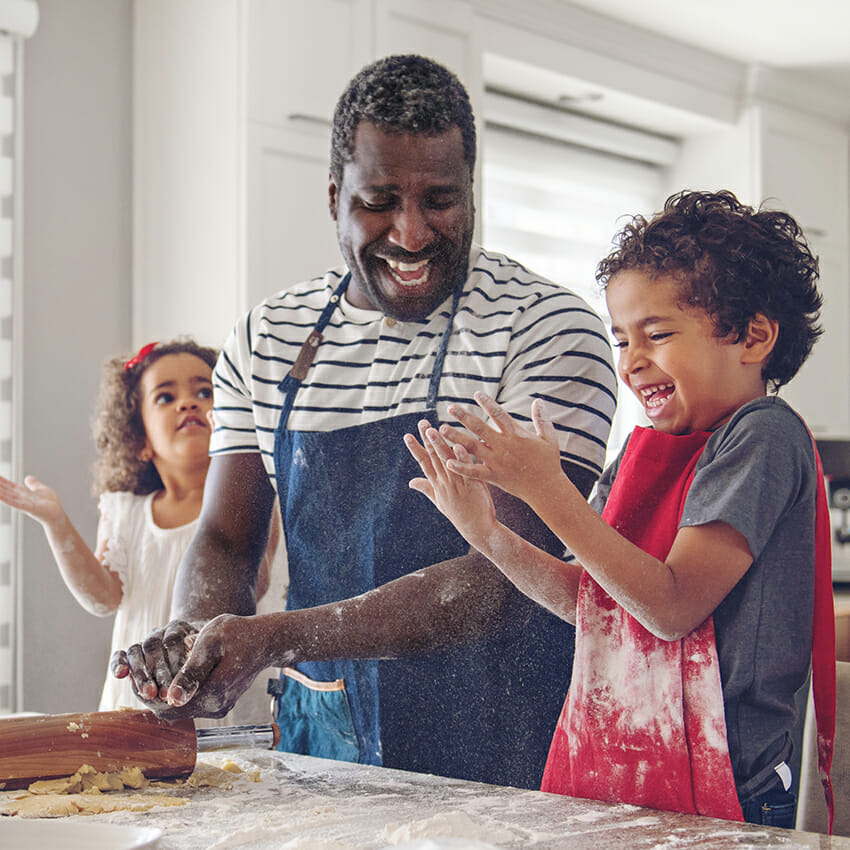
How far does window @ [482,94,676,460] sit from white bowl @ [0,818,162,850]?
1807 millimetres

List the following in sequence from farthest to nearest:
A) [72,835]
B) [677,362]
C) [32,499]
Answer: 1. [32,499]
2. [677,362]
3. [72,835]

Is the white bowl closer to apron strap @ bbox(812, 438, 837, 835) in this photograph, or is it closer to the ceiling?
apron strap @ bbox(812, 438, 837, 835)

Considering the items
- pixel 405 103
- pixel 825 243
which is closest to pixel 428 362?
pixel 405 103

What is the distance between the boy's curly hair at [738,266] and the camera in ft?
2.88

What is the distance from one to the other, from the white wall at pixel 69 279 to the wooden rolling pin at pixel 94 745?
1038 mm

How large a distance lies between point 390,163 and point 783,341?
387 millimetres

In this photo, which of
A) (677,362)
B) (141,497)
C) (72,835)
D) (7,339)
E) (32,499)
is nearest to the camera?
(72,835)

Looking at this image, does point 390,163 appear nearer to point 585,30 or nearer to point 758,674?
point 758,674

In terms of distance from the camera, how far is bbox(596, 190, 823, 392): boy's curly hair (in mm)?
876

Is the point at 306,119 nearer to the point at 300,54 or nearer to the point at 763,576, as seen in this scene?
the point at 300,54

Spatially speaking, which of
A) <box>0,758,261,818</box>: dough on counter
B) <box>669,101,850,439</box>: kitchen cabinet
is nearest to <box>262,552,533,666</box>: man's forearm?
<box>0,758,261,818</box>: dough on counter

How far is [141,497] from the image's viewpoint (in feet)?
5.32

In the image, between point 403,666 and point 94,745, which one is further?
point 403,666

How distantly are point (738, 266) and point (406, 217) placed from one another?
0.31m
